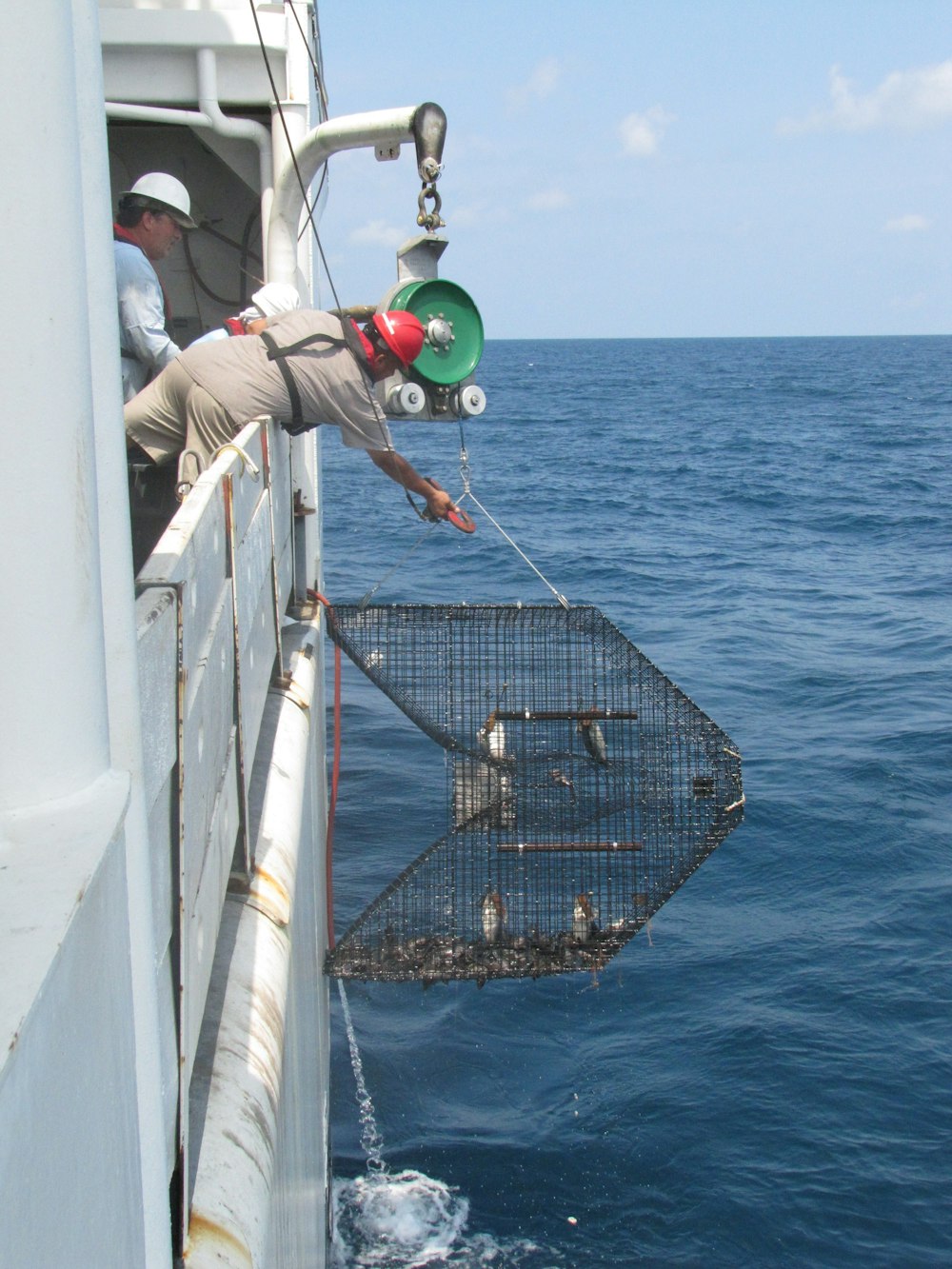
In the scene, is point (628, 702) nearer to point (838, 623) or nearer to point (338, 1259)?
point (338, 1259)

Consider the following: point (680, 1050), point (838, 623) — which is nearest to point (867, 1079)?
point (680, 1050)

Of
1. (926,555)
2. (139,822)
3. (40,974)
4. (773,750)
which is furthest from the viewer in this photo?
(926,555)

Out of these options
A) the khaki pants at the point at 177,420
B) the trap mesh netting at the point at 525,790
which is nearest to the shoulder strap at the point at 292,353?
the khaki pants at the point at 177,420

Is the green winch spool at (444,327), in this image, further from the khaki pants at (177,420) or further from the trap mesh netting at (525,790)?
the trap mesh netting at (525,790)

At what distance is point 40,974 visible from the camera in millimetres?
895

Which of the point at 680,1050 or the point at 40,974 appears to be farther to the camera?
the point at 680,1050

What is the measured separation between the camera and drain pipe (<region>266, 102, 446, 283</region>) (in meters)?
4.91

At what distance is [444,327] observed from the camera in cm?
500

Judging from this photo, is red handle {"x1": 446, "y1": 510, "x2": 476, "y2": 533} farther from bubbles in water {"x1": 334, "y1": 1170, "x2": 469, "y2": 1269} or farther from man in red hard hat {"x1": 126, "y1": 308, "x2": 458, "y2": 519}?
bubbles in water {"x1": 334, "y1": 1170, "x2": 469, "y2": 1269}

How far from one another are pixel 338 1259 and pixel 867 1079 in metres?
3.46

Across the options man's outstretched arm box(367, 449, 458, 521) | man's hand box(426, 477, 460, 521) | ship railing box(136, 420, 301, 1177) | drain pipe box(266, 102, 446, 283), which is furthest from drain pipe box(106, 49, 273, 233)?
ship railing box(136, 420, 301, 1177)

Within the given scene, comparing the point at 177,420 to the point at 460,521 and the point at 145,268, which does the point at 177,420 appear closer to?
the point at 145,268

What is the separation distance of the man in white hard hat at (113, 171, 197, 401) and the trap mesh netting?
1869mm

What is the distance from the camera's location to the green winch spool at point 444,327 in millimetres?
4961
